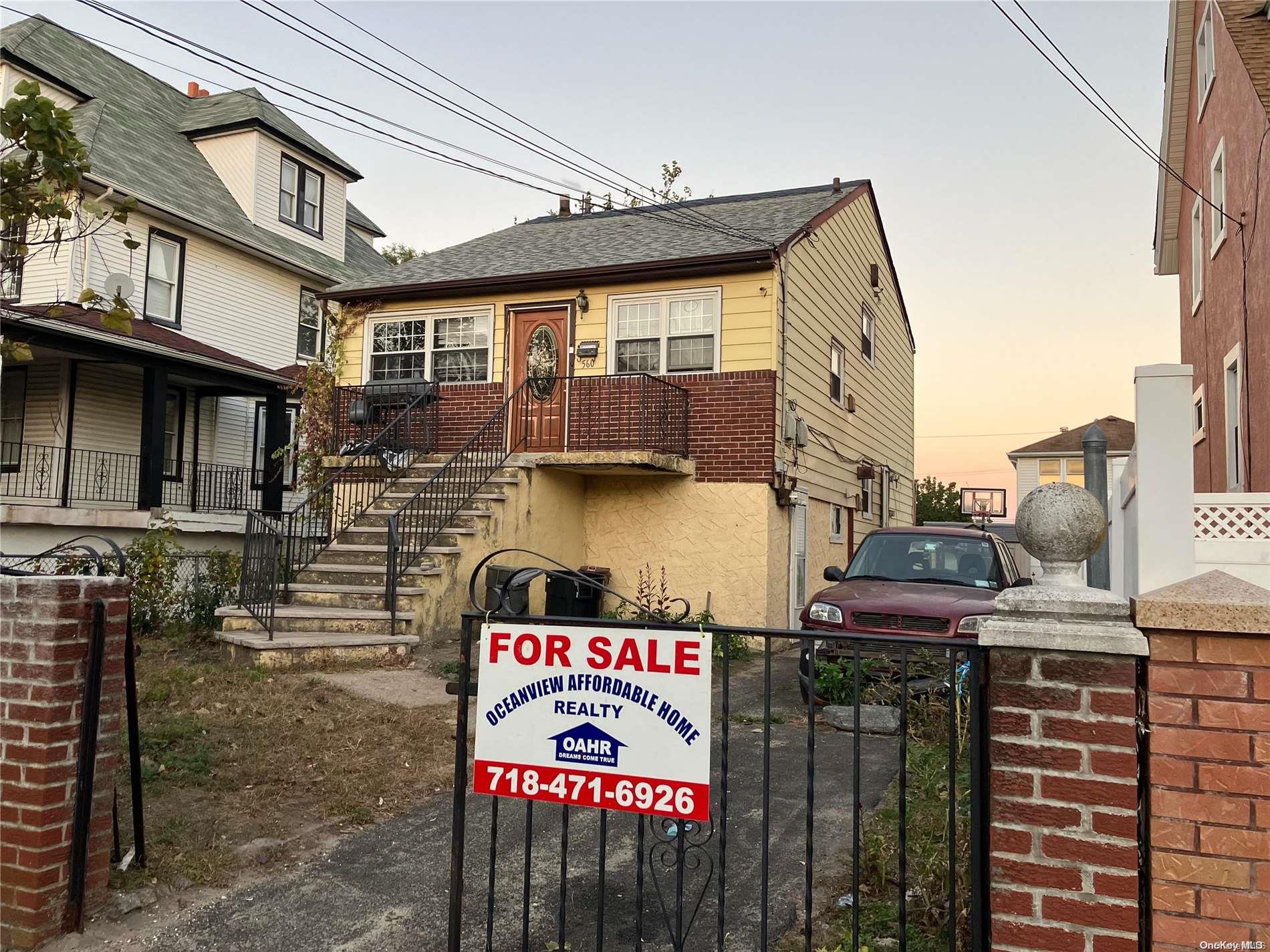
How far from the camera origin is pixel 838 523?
17.1m

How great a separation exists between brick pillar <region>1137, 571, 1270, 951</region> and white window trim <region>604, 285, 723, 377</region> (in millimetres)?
10951

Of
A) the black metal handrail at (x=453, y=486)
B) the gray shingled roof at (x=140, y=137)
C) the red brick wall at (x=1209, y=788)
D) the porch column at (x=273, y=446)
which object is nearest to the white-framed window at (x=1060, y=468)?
the black metal handrail at (x=453, y=486)

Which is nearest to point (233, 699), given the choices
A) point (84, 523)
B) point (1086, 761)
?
point (1086, 761)

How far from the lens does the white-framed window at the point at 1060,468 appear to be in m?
37.8

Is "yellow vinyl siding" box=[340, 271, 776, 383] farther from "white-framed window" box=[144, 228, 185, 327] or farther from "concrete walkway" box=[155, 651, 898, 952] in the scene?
"concrete walkway" box=[155, 651, 898, 952]

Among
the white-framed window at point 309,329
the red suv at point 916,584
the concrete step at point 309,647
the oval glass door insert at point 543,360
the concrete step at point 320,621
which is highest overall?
the white-framed window at point 309,329

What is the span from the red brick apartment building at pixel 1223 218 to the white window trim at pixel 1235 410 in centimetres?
3

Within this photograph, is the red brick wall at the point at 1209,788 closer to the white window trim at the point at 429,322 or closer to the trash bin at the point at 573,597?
the trash bin at the point at 573,597

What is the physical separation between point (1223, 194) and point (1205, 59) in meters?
3.01

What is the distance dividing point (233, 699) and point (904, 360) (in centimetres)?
2070

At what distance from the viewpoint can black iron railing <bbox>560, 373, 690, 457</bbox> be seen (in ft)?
41.9

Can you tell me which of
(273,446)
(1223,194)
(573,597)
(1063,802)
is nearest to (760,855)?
(1063,802)

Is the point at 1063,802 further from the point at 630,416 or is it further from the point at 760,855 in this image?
the point at 630,416

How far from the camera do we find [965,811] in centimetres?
417
